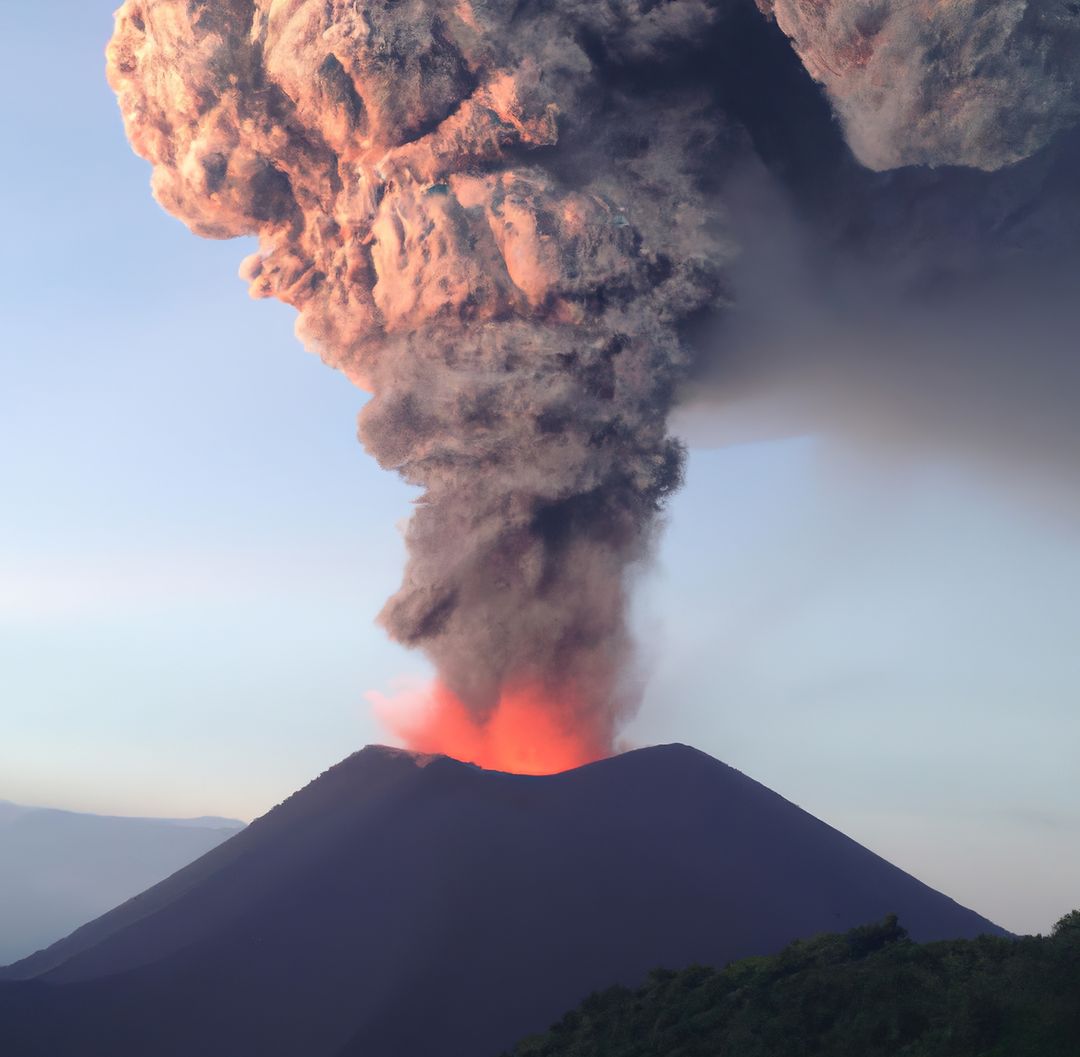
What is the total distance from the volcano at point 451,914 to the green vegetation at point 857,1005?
219 cm

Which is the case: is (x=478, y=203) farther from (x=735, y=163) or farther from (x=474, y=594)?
(x=474, y=594)

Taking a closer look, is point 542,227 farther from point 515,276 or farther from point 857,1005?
point 857,1005

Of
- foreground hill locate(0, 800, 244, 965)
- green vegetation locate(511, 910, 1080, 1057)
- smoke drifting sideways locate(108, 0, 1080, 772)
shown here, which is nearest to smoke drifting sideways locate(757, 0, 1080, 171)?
smoke drifting sideways locate(108, 0, 1080, 772)

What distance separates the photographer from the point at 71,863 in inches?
6447

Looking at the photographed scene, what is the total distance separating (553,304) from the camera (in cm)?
2962

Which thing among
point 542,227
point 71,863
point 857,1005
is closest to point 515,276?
point 542,227

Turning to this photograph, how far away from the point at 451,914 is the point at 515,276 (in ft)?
50.0

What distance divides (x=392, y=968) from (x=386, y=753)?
8559 millimetres

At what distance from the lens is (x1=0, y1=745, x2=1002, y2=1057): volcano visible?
75.0ft

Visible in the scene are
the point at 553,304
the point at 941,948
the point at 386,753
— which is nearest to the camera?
the point at 941,948

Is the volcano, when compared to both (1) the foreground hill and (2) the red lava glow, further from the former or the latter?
(1) the foreground hill

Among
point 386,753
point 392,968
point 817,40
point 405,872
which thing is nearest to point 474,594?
point 386,753

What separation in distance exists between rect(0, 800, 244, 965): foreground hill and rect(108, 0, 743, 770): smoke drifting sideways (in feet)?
357

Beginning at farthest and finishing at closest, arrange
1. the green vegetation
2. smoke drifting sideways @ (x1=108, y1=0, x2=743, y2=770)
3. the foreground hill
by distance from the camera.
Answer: the foreground hill
smoke drifting sideways @ (x1=108, y1=0, x2=743, y2=770)
the green vegetation
